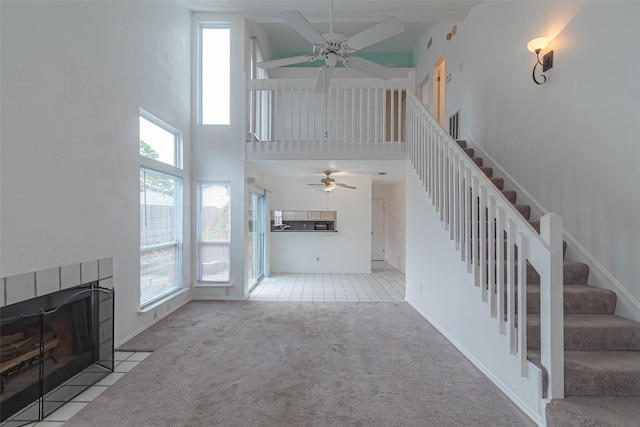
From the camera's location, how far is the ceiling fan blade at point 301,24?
2.36m

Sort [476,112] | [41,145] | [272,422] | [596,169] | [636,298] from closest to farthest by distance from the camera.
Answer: [272,422] → [41,145] → [636,298] → [596,169] → [476,112]

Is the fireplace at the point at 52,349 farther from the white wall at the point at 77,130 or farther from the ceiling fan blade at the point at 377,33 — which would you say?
the ceiling fan blade at the point at 377,33

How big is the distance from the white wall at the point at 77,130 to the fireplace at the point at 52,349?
0.30 metres

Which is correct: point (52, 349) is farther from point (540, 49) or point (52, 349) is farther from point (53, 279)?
point (540, 49)

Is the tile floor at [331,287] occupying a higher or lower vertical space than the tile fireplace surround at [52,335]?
lower

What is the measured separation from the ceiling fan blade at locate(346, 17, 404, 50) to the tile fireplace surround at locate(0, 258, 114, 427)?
9.88 ft

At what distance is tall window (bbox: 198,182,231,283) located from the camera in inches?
189

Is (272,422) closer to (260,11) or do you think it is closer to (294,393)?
(294,393)

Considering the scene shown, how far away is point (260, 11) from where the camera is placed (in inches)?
185

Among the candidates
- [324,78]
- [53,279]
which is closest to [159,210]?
[53,279]

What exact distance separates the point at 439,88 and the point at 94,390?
726 cm

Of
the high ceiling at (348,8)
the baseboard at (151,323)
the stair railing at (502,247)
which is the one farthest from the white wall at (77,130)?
the stair railing at (502,247)

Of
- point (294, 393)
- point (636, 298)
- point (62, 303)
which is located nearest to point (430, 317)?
point (636, 298)

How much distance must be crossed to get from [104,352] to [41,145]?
176 cm
